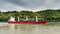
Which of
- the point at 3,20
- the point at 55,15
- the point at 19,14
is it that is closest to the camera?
the point at 3,20

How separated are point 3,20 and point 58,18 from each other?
11941 millimetres

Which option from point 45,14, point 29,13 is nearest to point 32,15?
point 29,13

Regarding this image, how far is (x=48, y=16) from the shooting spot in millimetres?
45531

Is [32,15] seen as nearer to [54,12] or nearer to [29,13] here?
[29,13]

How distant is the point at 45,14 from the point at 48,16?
83cm

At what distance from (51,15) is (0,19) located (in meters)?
12.5

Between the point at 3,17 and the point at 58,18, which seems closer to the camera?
the point at 3,17

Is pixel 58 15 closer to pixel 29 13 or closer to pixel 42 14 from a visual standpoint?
pixel 42 14

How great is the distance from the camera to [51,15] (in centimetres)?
4641

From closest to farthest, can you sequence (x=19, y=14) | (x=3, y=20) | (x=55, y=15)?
(x=3, y=20), (x=19, y=14), (x=55, y=15)

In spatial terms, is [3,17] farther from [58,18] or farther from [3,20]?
[58,18]

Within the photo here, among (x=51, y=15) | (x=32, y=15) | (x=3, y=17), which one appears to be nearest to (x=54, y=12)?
(x=51, y=15)

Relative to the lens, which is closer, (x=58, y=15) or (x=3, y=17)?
(x=3, y=17)

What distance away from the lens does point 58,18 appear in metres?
43.8
